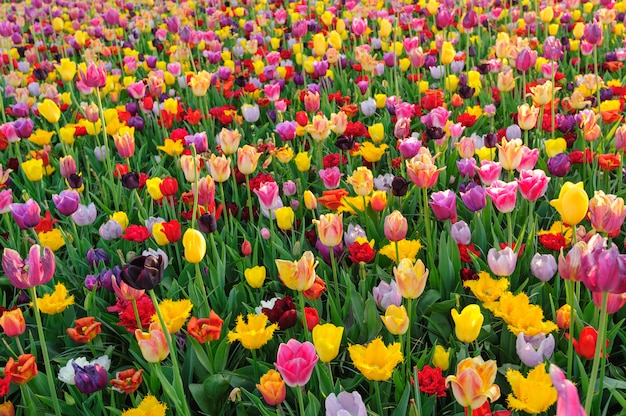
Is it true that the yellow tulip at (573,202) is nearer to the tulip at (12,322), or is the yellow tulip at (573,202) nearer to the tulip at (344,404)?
the tulip at (344,404)

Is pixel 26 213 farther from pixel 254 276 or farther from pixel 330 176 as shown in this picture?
pixel 330 176

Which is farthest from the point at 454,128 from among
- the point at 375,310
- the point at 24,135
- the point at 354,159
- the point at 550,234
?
the point at 24,135

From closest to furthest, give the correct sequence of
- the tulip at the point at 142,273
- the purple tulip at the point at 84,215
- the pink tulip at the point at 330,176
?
the tulip at the point at 142,273 → the pink tulip at the point at 330,176 → the purple tulip at the point at 84,215

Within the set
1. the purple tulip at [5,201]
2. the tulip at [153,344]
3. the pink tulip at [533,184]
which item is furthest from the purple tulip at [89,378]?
the pink tulip at [533,184]

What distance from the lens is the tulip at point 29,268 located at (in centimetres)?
174

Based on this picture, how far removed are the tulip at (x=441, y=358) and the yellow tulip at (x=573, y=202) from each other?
52 cm

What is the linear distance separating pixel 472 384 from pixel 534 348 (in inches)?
18.5

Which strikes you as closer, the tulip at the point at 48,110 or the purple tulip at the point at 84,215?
the purple tulip at the point at 84,215

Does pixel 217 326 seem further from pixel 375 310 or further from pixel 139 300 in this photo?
pixel 375 310

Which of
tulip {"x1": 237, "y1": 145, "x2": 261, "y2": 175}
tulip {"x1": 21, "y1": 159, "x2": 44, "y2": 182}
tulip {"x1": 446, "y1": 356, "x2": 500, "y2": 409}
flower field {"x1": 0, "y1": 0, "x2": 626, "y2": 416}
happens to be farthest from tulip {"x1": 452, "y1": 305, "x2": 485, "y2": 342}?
tulip {"x1": 21, "y1": 159, "x2": 44, "y2": 182}

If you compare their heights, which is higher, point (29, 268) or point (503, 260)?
point (29, 268)

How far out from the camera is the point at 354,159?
3678 mm

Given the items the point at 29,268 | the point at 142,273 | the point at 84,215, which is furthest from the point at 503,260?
the point at 84,215

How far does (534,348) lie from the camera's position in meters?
1.80
